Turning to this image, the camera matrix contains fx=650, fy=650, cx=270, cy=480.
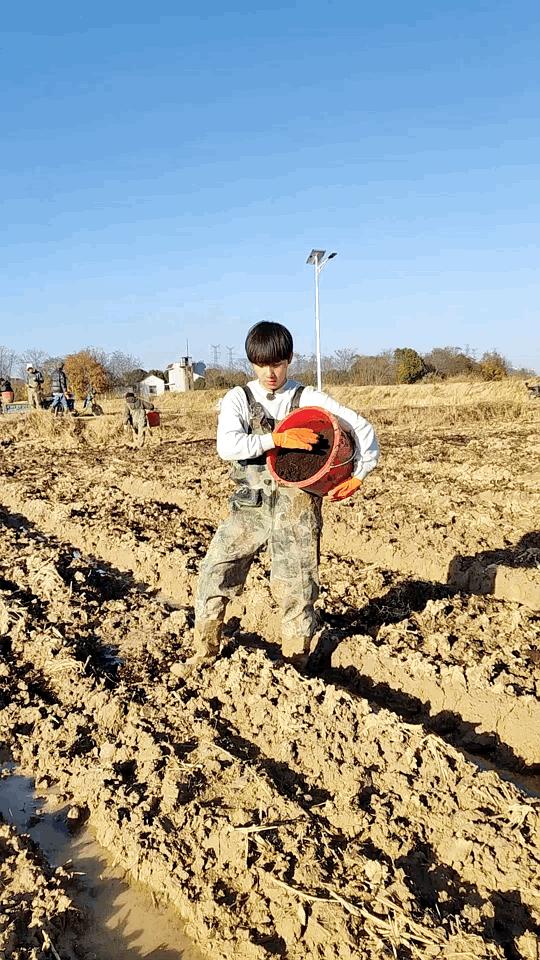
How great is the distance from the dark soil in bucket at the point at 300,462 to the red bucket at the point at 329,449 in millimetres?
10

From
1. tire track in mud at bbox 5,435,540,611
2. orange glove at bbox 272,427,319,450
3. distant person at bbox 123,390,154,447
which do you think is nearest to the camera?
orange glove at bbox 272,427,319,450

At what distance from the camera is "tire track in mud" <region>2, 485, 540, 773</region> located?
10.3 ft

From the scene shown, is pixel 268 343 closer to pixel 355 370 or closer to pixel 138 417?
pixel 138 417

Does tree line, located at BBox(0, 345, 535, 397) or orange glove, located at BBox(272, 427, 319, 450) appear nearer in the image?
orange glove, located at BBox(272, 427, 319, 450)

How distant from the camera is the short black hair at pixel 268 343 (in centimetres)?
294

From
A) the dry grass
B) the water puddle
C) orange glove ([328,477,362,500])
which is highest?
orange glove ([328,477,362,500])

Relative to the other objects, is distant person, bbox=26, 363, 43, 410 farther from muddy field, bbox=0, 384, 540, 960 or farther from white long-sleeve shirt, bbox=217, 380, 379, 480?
white long-sleeve shirt, bbox=217, 380, 379, 480

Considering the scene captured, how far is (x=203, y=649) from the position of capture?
3.61 meters

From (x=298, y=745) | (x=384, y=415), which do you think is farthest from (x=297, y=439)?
(x=384, y=415)

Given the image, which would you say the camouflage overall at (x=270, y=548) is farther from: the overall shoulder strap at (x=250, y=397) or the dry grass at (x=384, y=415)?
the dry grass at (x=384, y=415)

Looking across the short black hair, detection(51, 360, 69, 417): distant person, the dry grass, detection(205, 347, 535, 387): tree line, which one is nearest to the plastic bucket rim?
the short black hair

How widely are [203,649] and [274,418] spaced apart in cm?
136

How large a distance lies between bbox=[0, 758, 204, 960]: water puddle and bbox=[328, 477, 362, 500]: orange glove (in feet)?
5.70

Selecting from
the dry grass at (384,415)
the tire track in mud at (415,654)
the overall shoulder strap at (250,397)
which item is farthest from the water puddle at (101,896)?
the dry grass at (384,415)
